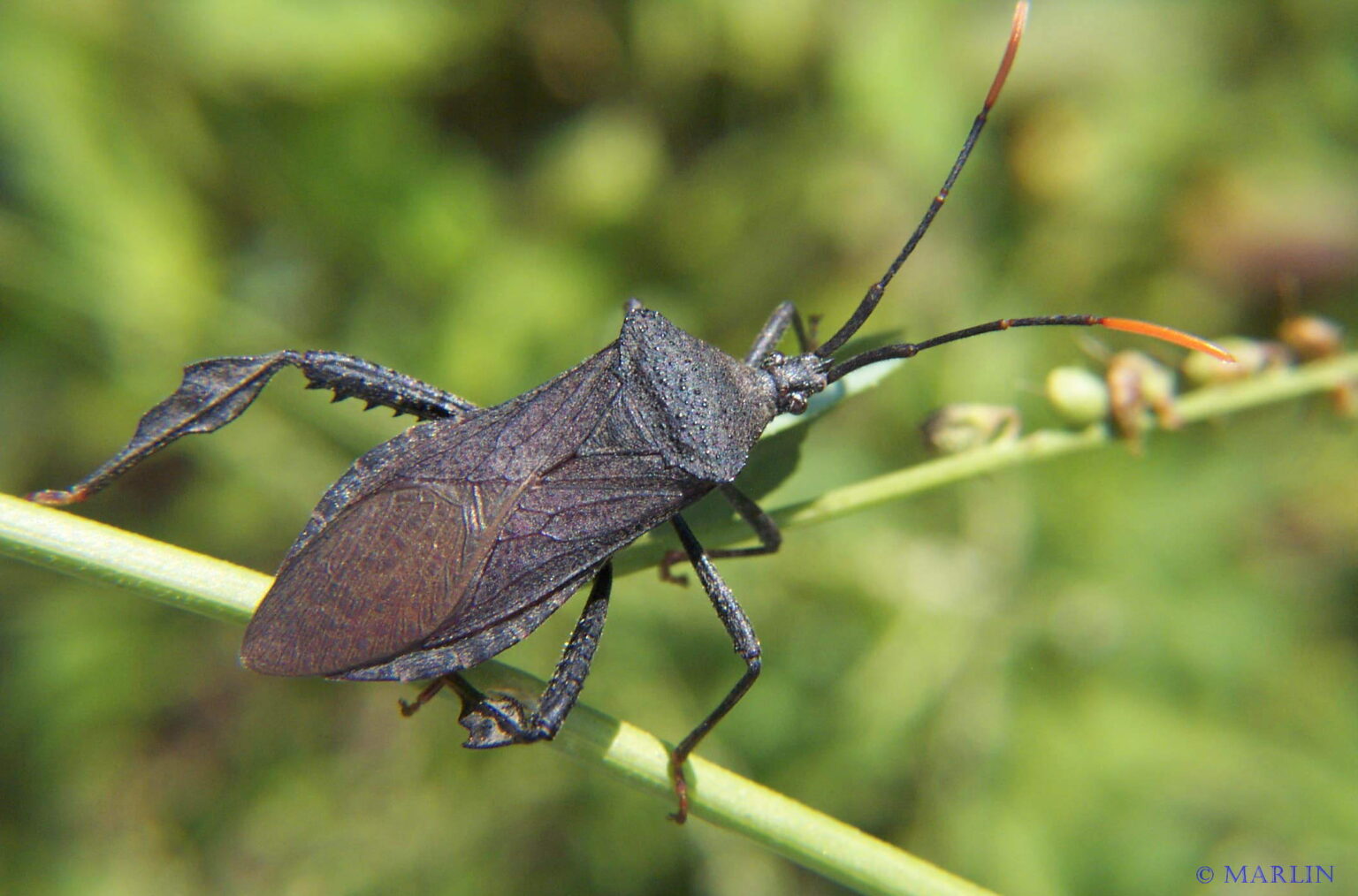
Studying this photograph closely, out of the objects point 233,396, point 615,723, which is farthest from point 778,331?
point 615,723

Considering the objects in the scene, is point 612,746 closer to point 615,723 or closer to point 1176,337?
point 615,723

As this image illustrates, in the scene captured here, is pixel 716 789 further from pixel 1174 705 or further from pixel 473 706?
pixel 1174 705

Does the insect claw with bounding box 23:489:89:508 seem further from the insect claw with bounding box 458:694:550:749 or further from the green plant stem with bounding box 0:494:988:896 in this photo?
the insect claw with bounding box 458:694:550:749

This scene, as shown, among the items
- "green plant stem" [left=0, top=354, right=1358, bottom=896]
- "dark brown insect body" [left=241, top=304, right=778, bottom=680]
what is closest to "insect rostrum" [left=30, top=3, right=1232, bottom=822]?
"dark brown insect body" [left=241, top=304, right=778, bottom=680]

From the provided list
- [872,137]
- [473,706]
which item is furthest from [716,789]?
[872,137]

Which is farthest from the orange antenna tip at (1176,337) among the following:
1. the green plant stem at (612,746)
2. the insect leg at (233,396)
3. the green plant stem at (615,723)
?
the insect leg at (233,396)
